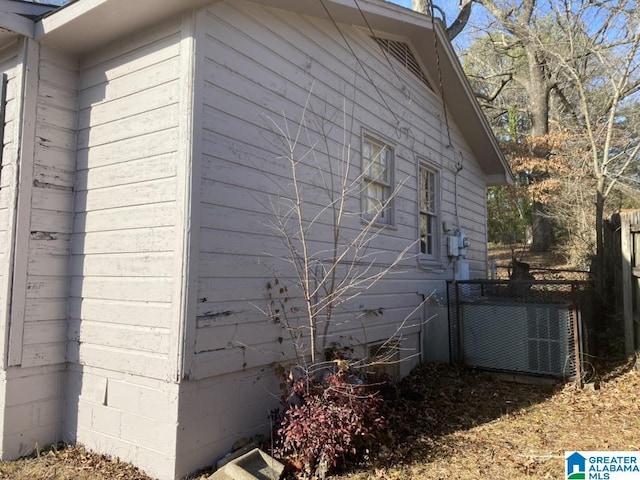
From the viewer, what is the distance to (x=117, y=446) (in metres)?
4.25

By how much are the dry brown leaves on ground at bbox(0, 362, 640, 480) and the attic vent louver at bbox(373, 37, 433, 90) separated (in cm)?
504

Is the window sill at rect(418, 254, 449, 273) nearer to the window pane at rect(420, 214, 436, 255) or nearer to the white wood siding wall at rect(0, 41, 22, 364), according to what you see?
the window pane at rect(420, 214, 436, 255)

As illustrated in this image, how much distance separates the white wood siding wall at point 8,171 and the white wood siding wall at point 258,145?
6.06 ft

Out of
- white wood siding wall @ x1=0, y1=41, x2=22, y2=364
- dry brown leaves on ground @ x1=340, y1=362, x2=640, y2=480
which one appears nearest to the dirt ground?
dry brown leaves on ground @ x1=340, y1=362, x2=640, y2=480

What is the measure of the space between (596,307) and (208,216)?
23.5 feet

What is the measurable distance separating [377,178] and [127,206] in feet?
12.1

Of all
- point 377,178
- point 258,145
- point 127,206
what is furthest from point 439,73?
point 127,206

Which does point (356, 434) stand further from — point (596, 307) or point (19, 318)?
point (596, 307)

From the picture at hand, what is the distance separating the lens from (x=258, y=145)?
473 centimetres

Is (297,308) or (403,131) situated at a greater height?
(403,131)

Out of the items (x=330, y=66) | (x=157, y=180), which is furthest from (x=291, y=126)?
(x=157, y=180)

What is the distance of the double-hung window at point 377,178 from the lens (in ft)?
21.8

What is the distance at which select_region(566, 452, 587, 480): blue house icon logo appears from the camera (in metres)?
3.87

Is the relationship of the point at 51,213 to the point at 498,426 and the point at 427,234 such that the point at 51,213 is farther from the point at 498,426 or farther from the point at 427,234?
the point at 427,234
